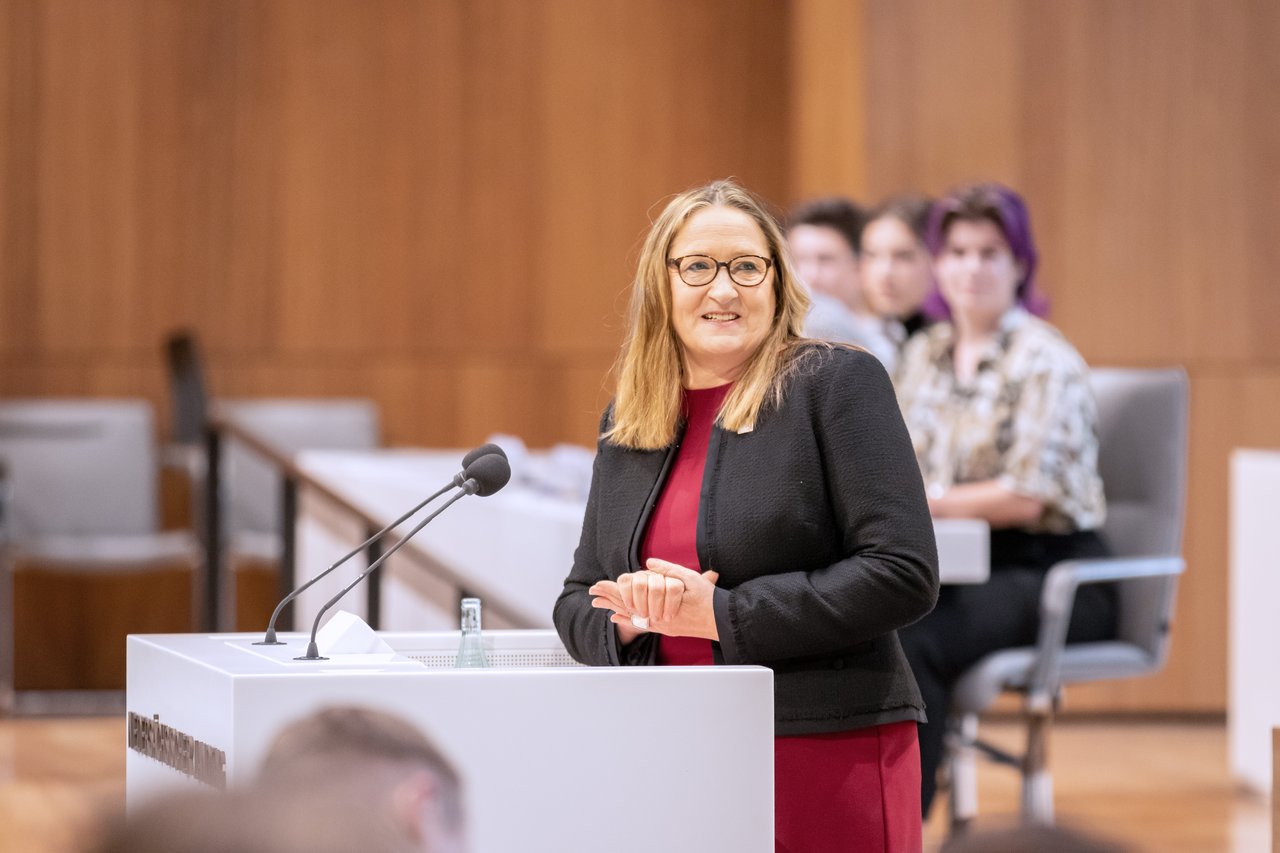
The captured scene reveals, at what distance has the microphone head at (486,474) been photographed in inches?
91.9

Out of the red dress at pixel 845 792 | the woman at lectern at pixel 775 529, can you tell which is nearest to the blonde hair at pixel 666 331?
the woman at lectern at pixel 775 529

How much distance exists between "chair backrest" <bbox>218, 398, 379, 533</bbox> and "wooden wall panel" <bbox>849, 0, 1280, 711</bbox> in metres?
2.87

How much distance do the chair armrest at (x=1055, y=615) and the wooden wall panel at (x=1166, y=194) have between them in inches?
106

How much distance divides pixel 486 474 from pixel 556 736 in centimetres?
48

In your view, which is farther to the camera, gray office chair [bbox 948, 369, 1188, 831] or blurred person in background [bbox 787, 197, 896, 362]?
blurred person in background [bbox 787, 197, 896, 362]

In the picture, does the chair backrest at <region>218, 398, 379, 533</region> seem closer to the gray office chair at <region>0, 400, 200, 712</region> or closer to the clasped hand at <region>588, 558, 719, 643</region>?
the gray office chair at <region>0, 400, 200, 712</region>

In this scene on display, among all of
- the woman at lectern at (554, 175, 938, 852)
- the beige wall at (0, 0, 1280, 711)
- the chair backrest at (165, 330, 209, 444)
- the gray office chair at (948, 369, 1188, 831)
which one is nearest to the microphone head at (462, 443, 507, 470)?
the woman at lectern at (554, 175, 938, 852)

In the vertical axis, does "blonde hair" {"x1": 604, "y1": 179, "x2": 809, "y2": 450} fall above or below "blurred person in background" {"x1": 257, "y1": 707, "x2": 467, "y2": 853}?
above

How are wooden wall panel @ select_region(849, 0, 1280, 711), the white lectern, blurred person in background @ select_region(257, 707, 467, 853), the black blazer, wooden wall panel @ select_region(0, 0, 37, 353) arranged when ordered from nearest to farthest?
blurred person in background @ select_region(257, 707, 467, 853), the white lectern, the black blazer, wooden wall panel @ select_region(849, 0, 1280, 711), wooden wall panel @ select_region(0, 0, 37, 353)

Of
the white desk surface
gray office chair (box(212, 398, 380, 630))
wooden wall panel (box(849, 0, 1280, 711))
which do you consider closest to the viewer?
the white desk surface

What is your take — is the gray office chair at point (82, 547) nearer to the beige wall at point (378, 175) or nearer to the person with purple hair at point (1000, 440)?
the beige wall at point (378, 175)

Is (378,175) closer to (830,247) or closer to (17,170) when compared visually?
(17,170)

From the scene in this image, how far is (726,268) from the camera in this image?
2.35 m

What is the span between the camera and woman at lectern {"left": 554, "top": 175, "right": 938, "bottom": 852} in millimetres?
2172
